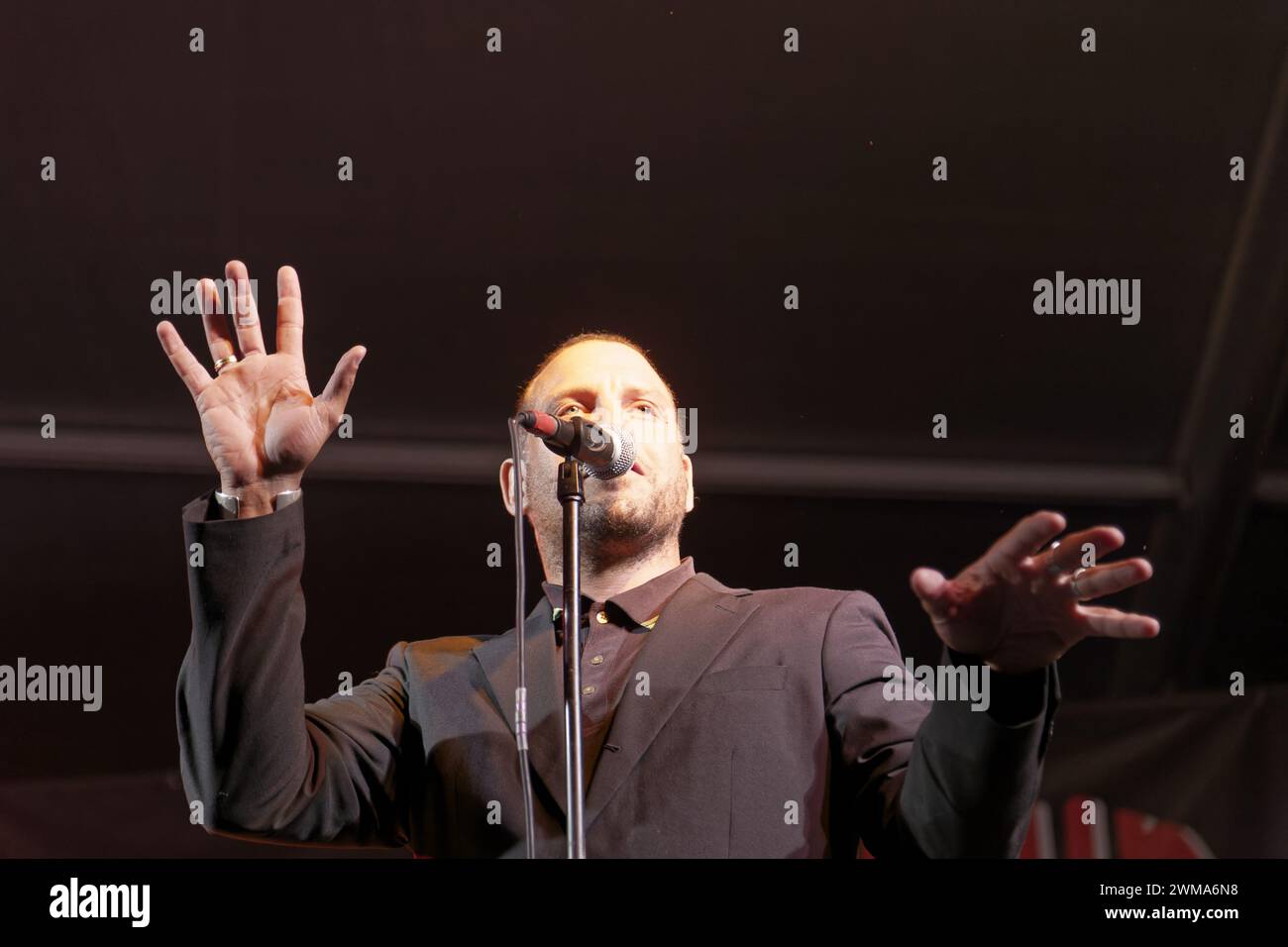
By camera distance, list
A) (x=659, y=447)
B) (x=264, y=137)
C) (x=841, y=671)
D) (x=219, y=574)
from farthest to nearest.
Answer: (x=264, y=137) < (x=659, y=447) < (x=841, y=671) < (x=219, y=574)

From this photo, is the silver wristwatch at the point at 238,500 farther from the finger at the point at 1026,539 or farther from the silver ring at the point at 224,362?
the finger at the point at 1026,539

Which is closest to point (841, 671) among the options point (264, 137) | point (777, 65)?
point (777, 65)

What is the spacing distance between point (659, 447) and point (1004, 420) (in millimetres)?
783

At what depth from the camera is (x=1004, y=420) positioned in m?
2.61

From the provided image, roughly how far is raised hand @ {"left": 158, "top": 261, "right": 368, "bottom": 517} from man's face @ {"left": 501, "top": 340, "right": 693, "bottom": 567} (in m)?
0.43

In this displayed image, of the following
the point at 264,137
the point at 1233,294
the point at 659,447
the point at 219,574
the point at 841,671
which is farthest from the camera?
the point at 1233,294

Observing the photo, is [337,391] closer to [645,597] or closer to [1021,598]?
[645,597]

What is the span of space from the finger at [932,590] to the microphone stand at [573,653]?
1.23 feet

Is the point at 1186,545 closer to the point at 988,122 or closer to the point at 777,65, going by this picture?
the point at 988,122

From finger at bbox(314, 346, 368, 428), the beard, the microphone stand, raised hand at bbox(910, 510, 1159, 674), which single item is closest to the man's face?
the beard
